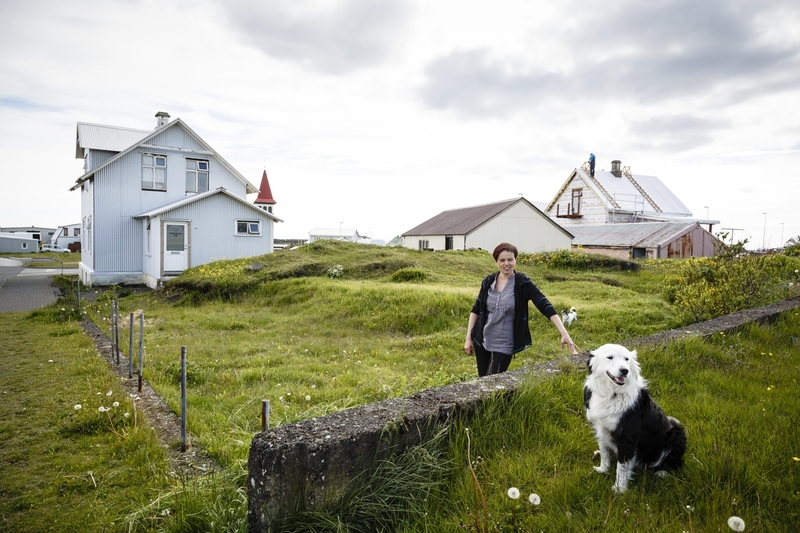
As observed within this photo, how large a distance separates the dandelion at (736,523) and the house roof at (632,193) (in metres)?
41.5

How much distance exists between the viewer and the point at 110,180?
75.3 feet

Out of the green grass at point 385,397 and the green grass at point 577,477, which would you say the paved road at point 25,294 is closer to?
the green grass at point 385,397

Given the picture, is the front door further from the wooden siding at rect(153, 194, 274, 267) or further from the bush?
the bush

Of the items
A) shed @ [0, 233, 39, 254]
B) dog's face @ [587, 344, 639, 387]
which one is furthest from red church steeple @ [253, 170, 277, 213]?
dog's face @ [587, 344, 639, 387]

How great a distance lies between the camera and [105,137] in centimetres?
2467

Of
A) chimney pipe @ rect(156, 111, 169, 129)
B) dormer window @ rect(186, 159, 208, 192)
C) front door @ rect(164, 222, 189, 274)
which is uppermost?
chimney pipe @ rect(156, 111, 169, 129)

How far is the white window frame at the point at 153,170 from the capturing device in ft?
77.9

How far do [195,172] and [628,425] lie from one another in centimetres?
2627

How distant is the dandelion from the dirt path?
3.11 m

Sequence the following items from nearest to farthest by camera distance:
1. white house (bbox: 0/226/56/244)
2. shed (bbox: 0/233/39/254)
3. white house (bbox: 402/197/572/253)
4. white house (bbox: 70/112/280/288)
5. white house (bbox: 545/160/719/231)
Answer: white house (bbox: 70/112/280/288) → white house (bbox: 402/197/572/253) → white house (bbox: 545/160/719/231) → shed (bbox: 0/233/39/254) → white house (bbox: 0/226/56/244)

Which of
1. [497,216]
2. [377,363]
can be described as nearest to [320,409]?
[377,363]

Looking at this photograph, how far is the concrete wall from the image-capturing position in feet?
8.21

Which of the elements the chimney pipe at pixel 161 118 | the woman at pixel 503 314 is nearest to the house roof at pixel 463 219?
the chimney pipe at pixel 161 118

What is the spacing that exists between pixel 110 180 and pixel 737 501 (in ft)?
87.8
